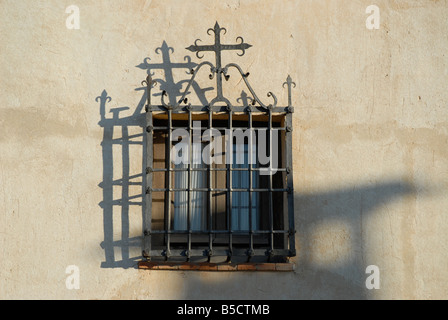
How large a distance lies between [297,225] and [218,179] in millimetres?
729

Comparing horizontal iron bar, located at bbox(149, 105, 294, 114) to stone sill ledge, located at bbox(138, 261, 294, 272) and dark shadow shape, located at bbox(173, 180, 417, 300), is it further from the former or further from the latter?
stone sill ledge, located at bbox(138, 261, 294, 272)

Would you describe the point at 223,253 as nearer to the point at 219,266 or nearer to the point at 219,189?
the point at 219,266

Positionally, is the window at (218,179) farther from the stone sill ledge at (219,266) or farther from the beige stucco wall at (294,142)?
the beige stucco wall at (294,142)

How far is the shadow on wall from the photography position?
12.2 feet

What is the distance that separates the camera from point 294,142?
3859mm

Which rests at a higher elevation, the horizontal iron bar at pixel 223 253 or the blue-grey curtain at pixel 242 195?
the blue-grey curtain at pixel 242 195

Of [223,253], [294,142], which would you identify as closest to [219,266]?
[223,253]

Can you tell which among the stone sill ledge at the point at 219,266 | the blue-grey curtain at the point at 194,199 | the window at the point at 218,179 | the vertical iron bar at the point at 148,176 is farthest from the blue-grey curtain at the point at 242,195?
the vertical iron bar at the point at 148,176

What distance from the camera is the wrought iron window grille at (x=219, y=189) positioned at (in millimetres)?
3666

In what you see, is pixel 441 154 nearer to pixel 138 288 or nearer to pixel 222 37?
pixel 222 37

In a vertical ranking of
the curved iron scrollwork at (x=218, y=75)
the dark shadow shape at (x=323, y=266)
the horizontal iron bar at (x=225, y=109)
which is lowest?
the dark shadow shape at (x=323, y=266)

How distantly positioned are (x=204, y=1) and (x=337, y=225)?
6.79 ft

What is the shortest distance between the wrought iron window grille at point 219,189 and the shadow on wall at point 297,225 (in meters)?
0.12

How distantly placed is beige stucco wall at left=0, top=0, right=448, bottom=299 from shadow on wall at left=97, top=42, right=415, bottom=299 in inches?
0.4
